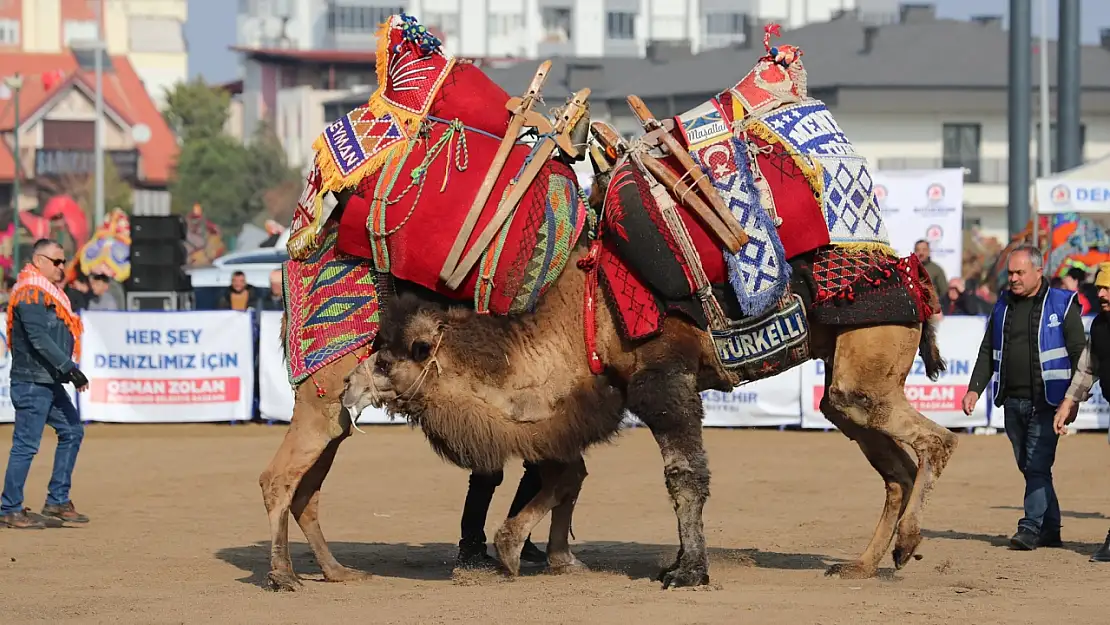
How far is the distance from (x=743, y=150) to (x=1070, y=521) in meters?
5.11

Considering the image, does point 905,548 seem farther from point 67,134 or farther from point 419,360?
point 67,134

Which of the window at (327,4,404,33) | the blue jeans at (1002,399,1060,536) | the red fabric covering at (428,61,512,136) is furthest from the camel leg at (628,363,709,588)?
the window at (327,4,404,33)

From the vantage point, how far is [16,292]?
12.6 meters

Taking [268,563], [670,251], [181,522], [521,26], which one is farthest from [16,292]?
[521,26]

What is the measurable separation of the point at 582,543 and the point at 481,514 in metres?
1.39

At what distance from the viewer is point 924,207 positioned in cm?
2320

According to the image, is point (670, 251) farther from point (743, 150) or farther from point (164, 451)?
point (164, 451)

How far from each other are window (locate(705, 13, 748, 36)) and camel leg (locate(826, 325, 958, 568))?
302 feet

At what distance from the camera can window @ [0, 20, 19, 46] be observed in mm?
112688

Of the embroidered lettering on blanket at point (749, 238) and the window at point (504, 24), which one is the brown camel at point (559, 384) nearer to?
the embroidered lettering on blanket at point (749, 238)

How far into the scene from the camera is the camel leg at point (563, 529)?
10.0 meters

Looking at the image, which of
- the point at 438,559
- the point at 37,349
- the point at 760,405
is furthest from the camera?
the point at 760,405

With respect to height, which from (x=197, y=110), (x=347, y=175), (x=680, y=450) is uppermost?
(x=197, y=110)

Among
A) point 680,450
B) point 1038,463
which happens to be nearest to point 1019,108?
point 1038,463
